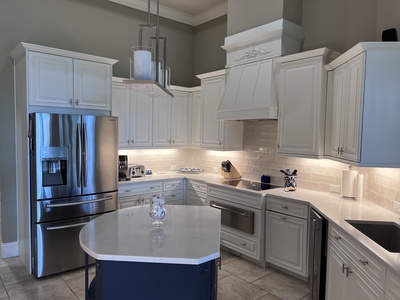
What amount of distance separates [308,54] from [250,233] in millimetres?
2164

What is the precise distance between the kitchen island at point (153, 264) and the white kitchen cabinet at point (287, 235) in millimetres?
1479

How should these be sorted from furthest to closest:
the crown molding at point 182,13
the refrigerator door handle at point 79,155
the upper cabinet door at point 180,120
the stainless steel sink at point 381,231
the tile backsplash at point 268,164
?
the upper cabinet door at point 180,120
the crown molding at point 182,13
the refrigerator door handle at point 79,155
the tile backsplash at point 268,164
the stainless steel sink at point 381,231

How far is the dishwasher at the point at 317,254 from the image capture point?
273cm

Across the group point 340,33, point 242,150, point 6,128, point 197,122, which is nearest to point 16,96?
point 6,128

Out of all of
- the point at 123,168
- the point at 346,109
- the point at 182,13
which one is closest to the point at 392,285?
the point at 346,109

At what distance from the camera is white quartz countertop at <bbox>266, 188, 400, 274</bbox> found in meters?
1.76

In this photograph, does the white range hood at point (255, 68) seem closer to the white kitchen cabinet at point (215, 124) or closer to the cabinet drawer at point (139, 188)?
the white kitchen cabinet at point (215, 124)

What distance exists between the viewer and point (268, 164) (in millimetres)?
4148

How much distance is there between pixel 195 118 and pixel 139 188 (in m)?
1.53

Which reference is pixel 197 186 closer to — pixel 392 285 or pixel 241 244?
pixel 241 244

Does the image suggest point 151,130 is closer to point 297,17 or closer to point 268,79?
point 268,79

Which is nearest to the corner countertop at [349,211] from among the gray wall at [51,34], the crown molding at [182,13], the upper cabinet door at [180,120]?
the upper cabinet door at [180,120]

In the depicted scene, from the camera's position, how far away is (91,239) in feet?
6.29

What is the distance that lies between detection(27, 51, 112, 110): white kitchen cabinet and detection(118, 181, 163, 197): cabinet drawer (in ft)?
3.60
